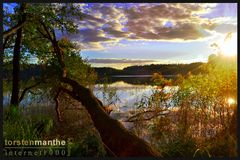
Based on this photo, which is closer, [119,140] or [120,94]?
[119,140]

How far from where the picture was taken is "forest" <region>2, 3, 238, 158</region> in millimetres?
6980

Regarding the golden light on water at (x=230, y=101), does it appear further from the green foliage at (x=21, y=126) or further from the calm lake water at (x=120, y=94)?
the green foliage at (x=21, y=126)

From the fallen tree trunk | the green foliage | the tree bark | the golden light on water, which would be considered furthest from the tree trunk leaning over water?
the tree bark

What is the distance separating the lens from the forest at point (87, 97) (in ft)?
22.9

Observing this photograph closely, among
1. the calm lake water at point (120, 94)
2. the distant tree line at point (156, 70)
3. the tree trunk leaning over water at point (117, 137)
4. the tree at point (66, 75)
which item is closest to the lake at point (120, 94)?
the calm lake water at point (120, 94)

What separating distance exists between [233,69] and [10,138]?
13.7 ft

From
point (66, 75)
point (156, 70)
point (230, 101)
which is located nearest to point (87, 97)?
point (66, 75)

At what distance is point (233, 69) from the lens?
295 inches

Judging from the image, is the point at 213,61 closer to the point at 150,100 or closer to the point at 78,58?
the point at 150,100

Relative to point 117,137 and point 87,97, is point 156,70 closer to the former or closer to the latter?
point 87,97

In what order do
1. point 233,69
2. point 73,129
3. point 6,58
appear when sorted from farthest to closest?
1. point 6,58
2. point 73,129
3. point 233,69

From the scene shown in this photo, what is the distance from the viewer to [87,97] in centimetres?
696

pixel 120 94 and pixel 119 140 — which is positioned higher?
pixel 120 94

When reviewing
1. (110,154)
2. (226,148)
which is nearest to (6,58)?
(110,154)
